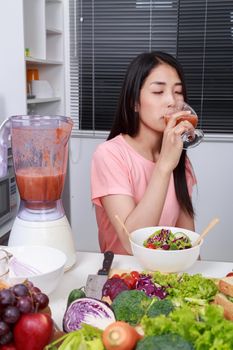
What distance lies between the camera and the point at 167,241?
109cm

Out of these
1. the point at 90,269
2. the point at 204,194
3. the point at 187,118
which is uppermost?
the point at 187,118

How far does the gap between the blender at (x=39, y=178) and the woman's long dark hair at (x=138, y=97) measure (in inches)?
16.7

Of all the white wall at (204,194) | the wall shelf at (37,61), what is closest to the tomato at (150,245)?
the wall shelf at (37,61)

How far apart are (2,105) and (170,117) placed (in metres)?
1.09

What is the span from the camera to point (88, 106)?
2.89 m

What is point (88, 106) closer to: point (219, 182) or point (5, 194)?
point (219, 182)

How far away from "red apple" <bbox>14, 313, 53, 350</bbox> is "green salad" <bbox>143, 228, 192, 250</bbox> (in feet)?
1.61

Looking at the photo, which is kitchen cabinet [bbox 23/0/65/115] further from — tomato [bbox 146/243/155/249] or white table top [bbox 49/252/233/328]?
tomato [bbox 146/243/155/249]

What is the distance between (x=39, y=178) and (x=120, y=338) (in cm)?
60

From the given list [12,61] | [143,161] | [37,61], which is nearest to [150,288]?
[143,161]

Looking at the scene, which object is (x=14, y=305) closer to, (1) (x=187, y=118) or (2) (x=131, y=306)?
(2) (x=131, y=306)

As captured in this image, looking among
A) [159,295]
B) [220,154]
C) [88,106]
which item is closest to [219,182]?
[220,154]

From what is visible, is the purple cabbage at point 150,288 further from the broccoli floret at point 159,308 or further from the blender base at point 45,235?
the blender base at point 45,235

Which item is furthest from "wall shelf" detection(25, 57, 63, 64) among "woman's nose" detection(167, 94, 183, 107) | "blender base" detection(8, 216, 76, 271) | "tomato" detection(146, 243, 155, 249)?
"tomato" detection(146, 243, 155, 249)
